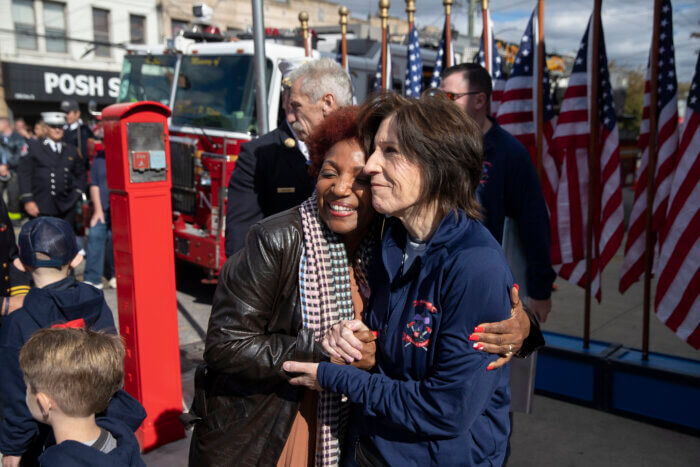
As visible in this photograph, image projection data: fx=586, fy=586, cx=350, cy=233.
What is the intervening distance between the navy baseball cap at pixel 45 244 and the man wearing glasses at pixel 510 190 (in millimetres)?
2091

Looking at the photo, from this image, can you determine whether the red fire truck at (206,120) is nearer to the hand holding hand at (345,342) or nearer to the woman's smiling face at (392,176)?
the hand holding hand at (345,342)

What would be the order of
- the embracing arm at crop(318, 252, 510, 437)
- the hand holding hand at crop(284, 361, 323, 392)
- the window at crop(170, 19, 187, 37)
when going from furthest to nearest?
the window at crop(170, 19, 187, 37), the hand holding hand at crop(284, 361, 323, 392), the embracing arm at crop(318, 252, 510, 437)

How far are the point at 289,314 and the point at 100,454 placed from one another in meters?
0.73

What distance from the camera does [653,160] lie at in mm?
3990

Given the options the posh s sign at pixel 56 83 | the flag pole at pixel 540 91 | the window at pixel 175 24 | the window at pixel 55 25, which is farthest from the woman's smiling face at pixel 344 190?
the window at pixel 175 24

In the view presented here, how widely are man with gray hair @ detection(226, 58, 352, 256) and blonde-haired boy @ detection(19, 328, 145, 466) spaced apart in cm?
132

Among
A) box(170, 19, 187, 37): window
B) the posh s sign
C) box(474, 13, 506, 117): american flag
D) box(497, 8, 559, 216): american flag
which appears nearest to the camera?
box(497, 8, 559, 216): american flag

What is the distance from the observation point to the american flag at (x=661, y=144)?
3875 millimetres

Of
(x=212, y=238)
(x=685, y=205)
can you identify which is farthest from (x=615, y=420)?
(x=212, y=238)

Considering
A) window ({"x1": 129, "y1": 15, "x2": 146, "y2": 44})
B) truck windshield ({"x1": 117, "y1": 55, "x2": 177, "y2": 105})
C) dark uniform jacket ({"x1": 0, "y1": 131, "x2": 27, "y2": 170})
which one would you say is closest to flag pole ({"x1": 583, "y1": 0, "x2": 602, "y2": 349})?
truck windshield ({"x1": 117, "y1": 55, "x2": 177, "y2": 105})

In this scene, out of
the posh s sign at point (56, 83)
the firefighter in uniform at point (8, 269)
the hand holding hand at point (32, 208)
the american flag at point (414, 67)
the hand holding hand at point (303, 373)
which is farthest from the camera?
the posh s sign at point (56, 83)

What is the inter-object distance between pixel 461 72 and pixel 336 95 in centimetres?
91

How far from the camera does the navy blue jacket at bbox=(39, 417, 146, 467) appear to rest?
5.77ft

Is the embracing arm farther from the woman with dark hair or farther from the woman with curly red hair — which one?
the woman with curly red hair
